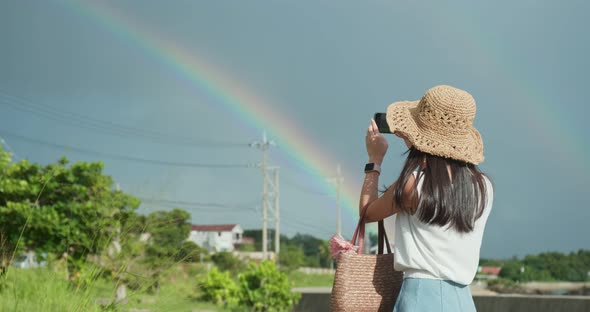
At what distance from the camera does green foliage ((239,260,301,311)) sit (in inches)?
530

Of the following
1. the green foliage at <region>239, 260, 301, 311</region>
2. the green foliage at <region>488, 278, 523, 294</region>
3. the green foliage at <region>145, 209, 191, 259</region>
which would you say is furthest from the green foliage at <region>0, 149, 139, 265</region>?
the green foliage at <region>488, 278, 523, 294</region>

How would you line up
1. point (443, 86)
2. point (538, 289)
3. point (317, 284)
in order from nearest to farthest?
point (443, 86)
point (538, 289)
point (317, 284)

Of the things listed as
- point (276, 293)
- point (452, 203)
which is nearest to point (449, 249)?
point (452, 203)

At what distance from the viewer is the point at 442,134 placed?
246 centimetres

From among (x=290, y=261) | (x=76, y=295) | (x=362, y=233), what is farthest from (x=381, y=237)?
(x=290, y=261)

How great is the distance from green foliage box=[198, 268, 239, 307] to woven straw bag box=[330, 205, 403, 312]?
11.3 metres

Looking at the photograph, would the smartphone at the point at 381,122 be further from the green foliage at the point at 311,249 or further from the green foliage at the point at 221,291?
the green foliage at the point at 311,249

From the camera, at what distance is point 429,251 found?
235cm

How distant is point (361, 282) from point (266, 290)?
1123 cm

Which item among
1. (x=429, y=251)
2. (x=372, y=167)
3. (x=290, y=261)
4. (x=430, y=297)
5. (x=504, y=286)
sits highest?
(x=290, y=261)

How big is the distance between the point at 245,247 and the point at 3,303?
43400mm

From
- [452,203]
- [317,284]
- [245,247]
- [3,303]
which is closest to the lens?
[452,203]

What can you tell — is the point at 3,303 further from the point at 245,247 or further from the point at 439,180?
the point at 245,247

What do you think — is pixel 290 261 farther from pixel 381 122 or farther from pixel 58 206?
pixel 381 122
